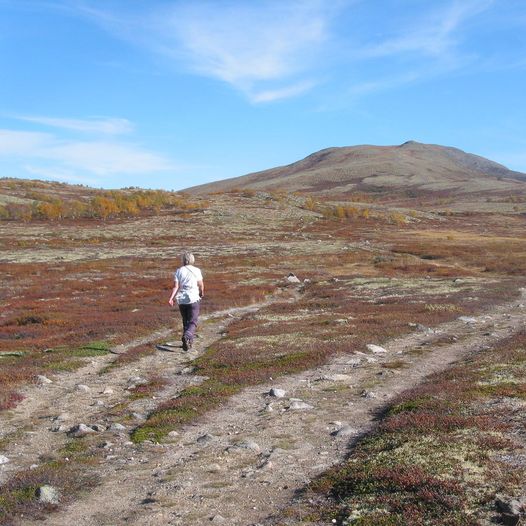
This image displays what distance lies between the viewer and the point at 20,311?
38.8 metres

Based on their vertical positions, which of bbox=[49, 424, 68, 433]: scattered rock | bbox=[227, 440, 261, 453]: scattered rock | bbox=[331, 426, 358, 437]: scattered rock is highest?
bbox=[227, 440, 261, 453]: scattered rock

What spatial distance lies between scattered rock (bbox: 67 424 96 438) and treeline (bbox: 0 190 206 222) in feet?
429

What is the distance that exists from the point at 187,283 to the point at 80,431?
9925 mm

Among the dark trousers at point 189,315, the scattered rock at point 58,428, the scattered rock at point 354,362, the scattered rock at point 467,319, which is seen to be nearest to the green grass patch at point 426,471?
the scattered rock at point 354,362

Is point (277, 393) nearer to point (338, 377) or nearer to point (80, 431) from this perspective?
point (338, 377)

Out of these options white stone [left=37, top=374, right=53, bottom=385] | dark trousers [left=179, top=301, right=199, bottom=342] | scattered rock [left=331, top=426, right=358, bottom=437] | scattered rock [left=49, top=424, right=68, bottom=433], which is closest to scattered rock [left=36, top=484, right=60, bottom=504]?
scattered rock [left=49, top=424, right=68, bottom=433]

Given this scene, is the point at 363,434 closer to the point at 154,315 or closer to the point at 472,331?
the point at 472,331

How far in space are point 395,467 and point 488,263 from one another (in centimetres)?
6496

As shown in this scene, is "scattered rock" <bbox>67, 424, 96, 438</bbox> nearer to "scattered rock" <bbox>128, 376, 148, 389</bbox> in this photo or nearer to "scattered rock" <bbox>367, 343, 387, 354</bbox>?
"scattered rock" <bbox>128, 376, 148, 389</bbox>

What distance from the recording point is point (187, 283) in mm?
22328

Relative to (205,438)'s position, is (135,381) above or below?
below

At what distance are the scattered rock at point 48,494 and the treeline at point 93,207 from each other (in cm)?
13464

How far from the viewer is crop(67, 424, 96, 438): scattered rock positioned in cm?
1278

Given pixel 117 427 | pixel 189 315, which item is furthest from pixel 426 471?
pixel 189 315
